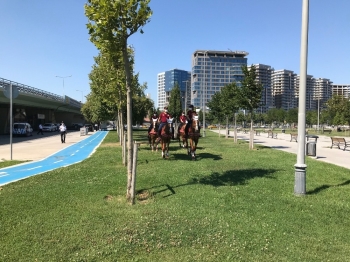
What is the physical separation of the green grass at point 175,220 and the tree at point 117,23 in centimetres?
118

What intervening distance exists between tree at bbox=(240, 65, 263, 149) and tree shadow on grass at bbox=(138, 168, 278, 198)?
438 inches

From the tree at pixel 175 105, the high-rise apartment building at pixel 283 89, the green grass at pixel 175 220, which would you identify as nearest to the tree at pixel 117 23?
the green grass at pixel 175 220

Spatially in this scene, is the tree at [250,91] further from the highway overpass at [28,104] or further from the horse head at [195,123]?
the highway overpass at [28,104]

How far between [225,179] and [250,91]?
537 inches

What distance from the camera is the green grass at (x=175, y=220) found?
476cm

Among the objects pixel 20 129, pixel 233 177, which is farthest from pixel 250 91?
pixel 20 129

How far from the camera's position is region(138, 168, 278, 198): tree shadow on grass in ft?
27.9

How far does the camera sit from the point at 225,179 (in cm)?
985

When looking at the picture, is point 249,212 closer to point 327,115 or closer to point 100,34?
point 100,34

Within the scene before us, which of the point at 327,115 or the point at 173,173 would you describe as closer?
the point at 173,173

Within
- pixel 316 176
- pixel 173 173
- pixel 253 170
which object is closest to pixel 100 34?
pixel 173 173

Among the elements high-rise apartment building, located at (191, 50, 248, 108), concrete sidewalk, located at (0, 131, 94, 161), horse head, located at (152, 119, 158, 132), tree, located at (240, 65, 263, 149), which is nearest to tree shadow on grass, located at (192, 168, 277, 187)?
horse head, located at (152, 119, 158, 132)

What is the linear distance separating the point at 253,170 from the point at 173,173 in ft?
9.97

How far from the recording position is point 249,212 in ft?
21.4
